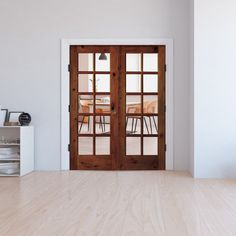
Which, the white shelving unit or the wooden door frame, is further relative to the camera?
the wooden door frame

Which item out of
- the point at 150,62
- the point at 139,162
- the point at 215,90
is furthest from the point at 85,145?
the point at 215,90

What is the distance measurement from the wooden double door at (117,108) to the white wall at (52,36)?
0.23 m

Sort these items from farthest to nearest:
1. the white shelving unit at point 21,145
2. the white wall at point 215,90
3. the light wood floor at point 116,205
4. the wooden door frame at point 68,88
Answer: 1. the wooden door frame at point 68,88
2. the white shelving unit at point 21,145
3. the white wall at point 215,90
4. the light wood floor at point 116,205

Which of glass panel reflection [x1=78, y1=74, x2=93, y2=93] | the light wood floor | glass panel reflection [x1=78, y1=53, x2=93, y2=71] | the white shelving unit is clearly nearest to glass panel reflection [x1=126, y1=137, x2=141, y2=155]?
the light wood floor

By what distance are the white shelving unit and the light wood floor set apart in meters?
0.26

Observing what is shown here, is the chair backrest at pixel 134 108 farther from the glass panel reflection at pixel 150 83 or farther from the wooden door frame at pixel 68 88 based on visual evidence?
the wooden door frame at pixel 68 88

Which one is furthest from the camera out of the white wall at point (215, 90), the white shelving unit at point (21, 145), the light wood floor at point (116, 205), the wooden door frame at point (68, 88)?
the wooden door frame at point (68, 88)

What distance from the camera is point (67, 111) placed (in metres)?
5.96

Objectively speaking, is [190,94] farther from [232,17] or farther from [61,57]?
[61,57]

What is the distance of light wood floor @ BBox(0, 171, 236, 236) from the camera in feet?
9.75

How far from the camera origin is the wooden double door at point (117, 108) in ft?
19.6

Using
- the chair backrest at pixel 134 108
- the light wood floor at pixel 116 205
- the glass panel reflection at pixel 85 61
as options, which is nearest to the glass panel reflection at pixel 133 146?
the chair backrest at pixel 134 108

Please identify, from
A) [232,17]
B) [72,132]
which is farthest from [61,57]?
[232,17]

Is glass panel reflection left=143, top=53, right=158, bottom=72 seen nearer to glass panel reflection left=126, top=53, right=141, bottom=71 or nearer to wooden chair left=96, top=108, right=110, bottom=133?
glass panel reflection left=126, top=53, right=141, bottom=71
